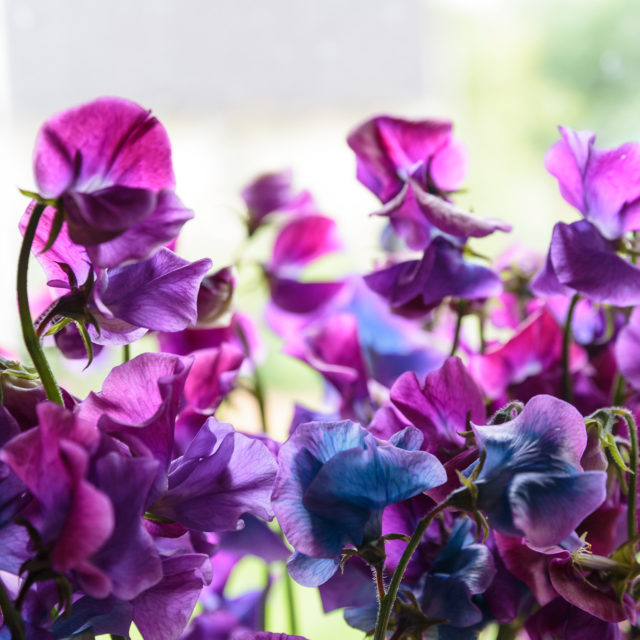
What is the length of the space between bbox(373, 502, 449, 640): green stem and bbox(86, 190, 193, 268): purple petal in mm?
132

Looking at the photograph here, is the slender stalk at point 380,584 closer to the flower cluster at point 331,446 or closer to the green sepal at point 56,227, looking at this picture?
the flower cluster at point 331,446

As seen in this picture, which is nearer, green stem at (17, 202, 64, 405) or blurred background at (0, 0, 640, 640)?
green stem at (17, 202, 64, 405)

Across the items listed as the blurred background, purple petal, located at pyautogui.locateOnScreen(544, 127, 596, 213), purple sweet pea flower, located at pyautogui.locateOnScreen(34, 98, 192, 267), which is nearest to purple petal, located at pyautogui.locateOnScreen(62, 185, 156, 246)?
purple sweet pea flower, located at pyautogui.locateOnScreen(34, 98, 192, 267)

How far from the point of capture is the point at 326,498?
0.34m

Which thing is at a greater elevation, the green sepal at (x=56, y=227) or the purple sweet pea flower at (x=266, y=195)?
the green sepal at (x=56, y=227)

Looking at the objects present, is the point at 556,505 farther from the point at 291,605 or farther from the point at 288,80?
the point at 288,80

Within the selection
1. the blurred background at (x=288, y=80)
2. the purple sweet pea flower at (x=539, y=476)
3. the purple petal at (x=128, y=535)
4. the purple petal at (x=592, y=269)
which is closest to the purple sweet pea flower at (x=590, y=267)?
the purple petal at (x=592, y=269)

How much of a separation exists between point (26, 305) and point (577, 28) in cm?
419

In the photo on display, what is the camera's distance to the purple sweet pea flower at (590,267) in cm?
43

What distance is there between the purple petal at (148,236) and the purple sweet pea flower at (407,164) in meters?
0.15

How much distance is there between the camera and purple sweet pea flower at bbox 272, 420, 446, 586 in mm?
333

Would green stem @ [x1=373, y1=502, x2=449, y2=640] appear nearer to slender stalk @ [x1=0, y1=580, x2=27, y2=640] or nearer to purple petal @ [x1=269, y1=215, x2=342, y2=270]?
slender stalk @ [x1=0, y1=580, x2=27, y2=640]

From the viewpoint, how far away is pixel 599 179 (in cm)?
A: 45

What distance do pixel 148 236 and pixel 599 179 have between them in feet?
0.78
